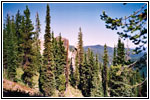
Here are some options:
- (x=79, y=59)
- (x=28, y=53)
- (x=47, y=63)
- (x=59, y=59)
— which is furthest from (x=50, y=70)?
(x=79, y=59)

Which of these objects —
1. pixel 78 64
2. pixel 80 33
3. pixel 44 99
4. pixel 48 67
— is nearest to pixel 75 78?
pixel 78 64

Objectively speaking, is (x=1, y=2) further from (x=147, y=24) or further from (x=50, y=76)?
(x=50, y=76)

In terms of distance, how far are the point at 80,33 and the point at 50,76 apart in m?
23.5

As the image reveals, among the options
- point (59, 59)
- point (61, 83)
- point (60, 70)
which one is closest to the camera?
point (61, 83)

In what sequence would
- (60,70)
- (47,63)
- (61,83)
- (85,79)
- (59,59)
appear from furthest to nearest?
(85,79) → (59,59) → (60,70) → (61,83) → (47,63)

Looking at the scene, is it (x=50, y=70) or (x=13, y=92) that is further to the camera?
(x=50, y=70)

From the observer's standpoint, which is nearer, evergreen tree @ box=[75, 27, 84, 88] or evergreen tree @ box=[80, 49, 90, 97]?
evergreen tree @ box=[80, 49, 90, 97]

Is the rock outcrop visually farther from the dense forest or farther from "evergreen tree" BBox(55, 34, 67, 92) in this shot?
"evergreen tree" BBox(55, 34, 67, 92)

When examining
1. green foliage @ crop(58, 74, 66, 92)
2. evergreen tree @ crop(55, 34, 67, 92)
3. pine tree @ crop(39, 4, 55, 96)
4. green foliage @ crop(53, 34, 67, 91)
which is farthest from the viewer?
green foliage @ crop(53, 34, 67, 91)

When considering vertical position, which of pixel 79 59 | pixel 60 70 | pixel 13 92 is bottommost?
pixel 60 70

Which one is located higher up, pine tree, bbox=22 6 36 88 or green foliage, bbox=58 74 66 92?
pine tree, bbox=22 6 36 88

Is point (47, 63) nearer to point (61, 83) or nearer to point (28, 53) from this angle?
point (28, 53)

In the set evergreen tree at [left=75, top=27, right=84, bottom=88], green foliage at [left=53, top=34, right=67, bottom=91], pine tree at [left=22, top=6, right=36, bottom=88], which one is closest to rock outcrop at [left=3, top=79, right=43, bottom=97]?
pine tree at [left=22, top=6, right=36, bottom=88]

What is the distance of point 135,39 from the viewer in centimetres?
839
